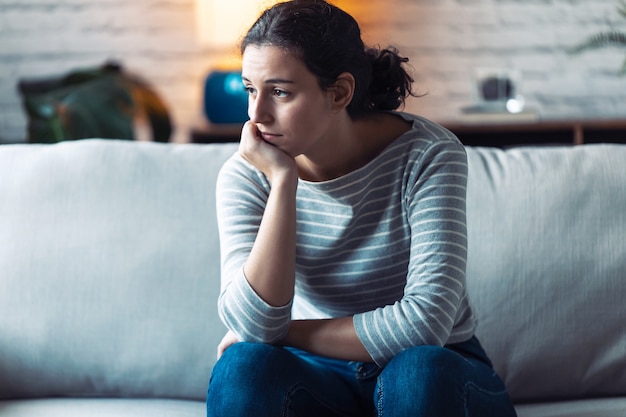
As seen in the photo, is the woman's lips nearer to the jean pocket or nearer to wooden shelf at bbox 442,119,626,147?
the jean pocket

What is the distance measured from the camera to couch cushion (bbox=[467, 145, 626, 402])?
1.50m

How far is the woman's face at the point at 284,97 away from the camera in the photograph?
1.19 metres

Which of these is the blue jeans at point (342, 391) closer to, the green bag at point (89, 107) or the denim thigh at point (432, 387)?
the denim thigh at point (432, 387)

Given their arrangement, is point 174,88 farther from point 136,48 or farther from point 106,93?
point 106,93

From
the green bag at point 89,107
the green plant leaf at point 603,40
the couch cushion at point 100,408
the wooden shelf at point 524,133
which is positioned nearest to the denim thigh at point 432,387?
the couch cushion at point 100,408

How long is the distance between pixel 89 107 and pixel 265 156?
1.43 meters

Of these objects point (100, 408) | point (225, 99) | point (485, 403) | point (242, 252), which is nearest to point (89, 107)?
point (225, 99)

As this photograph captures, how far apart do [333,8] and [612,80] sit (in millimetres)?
2015

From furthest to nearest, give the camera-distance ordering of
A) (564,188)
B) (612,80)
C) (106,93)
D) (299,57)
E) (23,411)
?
(612,80) < (106,93) < (564,188) < (23,411) < (299,57)

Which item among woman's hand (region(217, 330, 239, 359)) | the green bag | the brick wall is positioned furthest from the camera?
the brick wall

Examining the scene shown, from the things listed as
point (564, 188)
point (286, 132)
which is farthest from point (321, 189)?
point (564, 188)

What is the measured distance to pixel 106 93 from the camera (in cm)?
264

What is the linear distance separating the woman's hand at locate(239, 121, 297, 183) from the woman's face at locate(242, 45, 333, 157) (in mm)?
21

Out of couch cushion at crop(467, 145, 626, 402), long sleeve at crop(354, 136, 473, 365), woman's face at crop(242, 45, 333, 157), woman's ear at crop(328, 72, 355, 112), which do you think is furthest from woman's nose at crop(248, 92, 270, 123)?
couch cushion at crop(467, 145, 626, 402)
